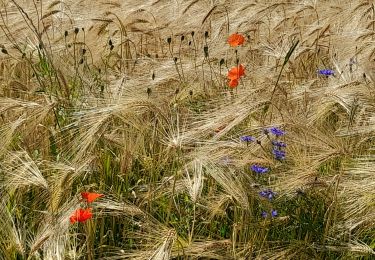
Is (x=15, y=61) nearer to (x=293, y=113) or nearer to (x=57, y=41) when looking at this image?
(x=57, y=41)

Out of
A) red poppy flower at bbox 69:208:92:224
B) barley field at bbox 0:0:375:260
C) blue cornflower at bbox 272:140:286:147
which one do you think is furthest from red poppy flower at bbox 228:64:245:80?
red poppy flower at bbox 69:208:92:224

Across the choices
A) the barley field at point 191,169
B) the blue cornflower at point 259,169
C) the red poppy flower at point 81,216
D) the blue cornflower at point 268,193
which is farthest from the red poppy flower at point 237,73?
the red poppy flower at point 81,216

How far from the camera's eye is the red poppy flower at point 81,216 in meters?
1.68

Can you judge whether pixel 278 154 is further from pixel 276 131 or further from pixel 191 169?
pixel 191 169

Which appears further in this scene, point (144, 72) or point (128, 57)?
point (128, 57)

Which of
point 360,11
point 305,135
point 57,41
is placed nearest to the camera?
point 305,135

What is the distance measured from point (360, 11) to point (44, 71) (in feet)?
6.94

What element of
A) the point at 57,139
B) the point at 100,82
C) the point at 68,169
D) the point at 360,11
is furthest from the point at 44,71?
the point at 360,11

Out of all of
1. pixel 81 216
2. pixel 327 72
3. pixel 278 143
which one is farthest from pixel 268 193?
pixel 327 72

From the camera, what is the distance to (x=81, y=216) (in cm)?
168

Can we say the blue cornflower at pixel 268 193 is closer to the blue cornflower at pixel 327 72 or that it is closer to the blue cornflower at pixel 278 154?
the blue cornflower at pixel 278 154

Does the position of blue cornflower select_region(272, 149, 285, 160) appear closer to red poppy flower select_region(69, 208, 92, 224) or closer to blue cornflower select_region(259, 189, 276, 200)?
blue cornflower select_region(259, 189, 276, 200)

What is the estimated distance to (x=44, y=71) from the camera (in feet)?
9.74

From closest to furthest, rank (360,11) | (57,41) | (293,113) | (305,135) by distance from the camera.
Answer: (305,135) → (293,113) → (57,41) → (360,11)
